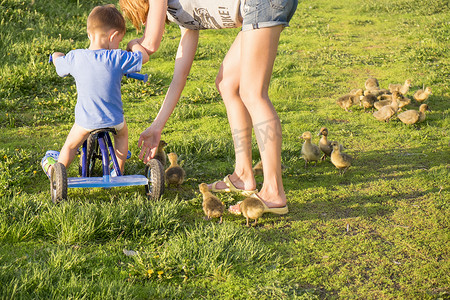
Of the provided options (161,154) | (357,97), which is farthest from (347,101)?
(161,154)

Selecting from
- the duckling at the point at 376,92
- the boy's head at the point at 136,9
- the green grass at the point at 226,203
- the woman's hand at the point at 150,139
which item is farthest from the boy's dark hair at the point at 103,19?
the duckling at the point at 376,92

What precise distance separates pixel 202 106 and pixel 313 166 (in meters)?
2.58

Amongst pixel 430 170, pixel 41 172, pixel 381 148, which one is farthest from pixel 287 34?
pixel 41 172

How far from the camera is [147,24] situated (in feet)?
16.1

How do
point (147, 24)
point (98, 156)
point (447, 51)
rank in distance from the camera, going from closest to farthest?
point (147, 24)
point (98, 156)
point (447, 51)

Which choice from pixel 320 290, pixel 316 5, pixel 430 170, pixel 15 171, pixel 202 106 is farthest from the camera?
pixel 316 5

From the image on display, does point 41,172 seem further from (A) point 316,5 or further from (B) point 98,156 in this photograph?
(A) point 316,5

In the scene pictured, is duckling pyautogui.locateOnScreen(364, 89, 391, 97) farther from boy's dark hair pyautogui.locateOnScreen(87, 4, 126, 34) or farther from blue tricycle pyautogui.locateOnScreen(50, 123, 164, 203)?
boy's dark hair pyautogui.locateOnScreen(87, 4, 126, 34)

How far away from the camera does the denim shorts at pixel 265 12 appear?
4.62 meters

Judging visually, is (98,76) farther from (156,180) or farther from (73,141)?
(156,180)

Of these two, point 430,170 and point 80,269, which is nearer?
point 80,269

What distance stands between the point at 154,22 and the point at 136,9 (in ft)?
1.18

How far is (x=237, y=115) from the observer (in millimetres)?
5496

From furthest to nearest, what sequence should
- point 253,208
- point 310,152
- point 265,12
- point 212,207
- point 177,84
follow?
point 310,152, point 177,84, point 212,207, point 253,208, point 265,12
